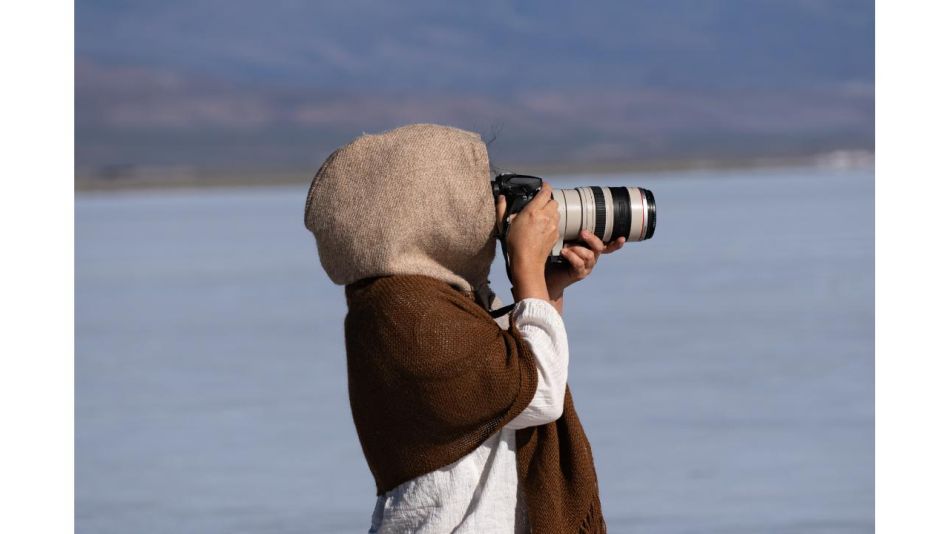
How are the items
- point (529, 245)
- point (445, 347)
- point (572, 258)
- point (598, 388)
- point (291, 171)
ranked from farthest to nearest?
point (291, 171), point (598, 388), point (572, 258), point (529, 245), point (445, 347)

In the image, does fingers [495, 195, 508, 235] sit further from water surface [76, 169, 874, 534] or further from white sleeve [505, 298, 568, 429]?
water surface [76, 169, 874, 534]

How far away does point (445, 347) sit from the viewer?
1563mm

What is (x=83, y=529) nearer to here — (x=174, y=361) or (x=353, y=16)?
(x=174, y=361)

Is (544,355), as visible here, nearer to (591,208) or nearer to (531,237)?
(531,237)

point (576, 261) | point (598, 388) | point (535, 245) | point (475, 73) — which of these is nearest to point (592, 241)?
point (576, 261)

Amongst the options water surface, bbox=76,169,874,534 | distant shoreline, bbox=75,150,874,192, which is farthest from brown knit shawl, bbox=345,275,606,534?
distant shoreline, bbox=75,150,874,192

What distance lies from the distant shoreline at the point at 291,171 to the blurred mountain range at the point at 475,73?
8219 millimetres

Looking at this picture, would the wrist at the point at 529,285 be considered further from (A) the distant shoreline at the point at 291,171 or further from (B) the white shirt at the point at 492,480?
(A) the distant shoreline at the point at 291,171

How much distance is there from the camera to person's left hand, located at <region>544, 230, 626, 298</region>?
1.78 m

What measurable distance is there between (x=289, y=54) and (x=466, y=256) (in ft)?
154

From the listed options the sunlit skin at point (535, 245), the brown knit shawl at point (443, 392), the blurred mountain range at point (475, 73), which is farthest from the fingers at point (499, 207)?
the blurred mountain range at point (475, 73)

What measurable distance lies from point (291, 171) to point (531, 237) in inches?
958

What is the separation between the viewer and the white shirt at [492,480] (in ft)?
5.27
